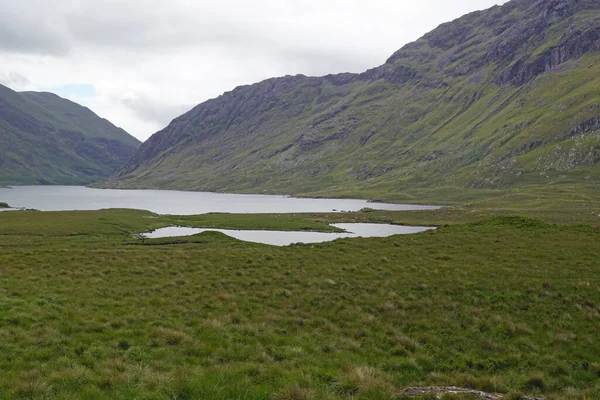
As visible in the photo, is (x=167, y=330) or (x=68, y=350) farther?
(x=167, y=330)

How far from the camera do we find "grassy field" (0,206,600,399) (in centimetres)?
1088

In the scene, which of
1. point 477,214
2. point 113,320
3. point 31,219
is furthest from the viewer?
point 477,214

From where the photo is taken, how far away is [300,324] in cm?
1766

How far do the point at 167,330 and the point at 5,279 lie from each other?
1543 centimetres

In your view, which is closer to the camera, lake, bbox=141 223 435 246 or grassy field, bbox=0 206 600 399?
grassy field, bbox=0 206 600 399

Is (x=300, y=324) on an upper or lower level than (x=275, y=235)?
upper

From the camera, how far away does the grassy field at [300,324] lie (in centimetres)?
1088

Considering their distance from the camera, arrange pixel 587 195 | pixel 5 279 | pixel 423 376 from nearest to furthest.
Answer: pixel 423 376, pixel 5 279, pixel 587 195

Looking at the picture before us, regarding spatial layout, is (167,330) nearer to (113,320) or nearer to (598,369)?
(113,320)

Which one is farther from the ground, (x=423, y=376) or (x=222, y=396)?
(x=222, y=396)

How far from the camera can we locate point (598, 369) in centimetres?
1367

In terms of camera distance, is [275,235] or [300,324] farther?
[275,235]

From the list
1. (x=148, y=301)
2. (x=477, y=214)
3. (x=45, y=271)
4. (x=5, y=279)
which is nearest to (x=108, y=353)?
(x=148, y=301)

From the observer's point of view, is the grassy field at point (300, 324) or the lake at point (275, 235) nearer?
the grassy field at point (300, 324)
